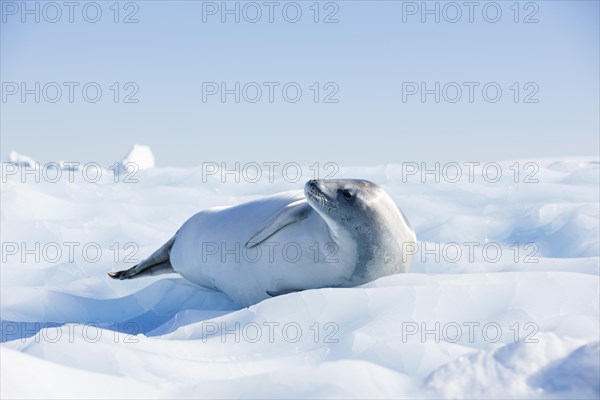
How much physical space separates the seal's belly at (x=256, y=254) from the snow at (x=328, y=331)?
6.7 inches

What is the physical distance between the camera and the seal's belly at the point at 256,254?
3729 mm

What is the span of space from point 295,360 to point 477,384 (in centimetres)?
84

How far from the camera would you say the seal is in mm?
3600

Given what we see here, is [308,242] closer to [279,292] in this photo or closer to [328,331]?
[279,292]

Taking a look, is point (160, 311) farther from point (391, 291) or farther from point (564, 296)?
point (564, 296)

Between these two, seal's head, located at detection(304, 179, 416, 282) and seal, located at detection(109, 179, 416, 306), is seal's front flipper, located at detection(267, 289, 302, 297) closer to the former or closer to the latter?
seal, located at detection(109, 179, 416, 306)

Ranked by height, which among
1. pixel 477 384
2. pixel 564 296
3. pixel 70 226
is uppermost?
pixel 477 384

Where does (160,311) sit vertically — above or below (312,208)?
below

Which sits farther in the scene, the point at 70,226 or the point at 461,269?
the point at 70,226

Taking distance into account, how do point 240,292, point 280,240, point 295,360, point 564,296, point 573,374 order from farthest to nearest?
point 240,292 < point 280,240 < point 564,296 < point 295,360 < point 573,374

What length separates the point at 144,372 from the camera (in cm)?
210

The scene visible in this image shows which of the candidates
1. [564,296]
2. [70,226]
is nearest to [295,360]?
[564,296]

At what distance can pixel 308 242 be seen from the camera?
379 cm

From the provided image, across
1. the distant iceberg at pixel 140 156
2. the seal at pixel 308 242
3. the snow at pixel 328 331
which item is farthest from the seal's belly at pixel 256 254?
the distant iceberg at pixel 140 156
